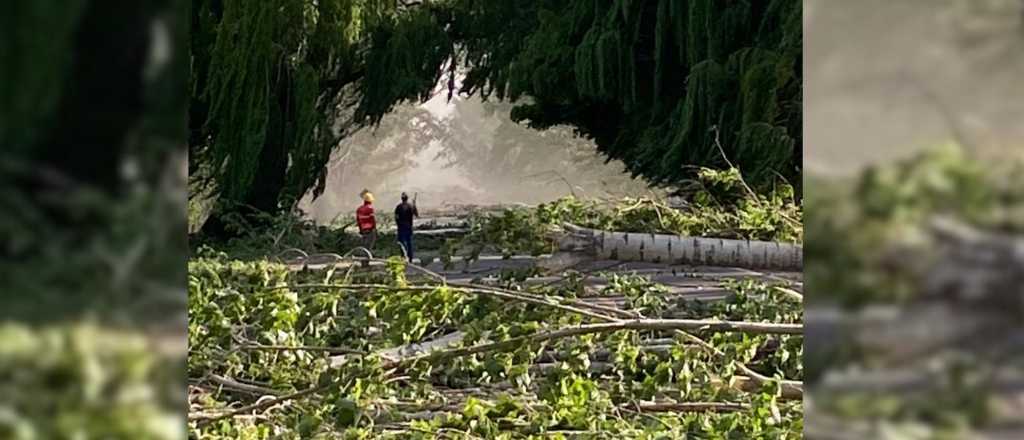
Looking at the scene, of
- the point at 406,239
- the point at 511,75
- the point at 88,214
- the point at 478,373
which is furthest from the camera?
the point at 511,75

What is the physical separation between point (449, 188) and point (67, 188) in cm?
1900

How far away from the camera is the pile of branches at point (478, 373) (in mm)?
1854

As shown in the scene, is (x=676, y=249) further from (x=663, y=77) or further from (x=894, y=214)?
(x=894, y=214)

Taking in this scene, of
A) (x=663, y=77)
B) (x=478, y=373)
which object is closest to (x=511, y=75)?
(x=663, y=77)

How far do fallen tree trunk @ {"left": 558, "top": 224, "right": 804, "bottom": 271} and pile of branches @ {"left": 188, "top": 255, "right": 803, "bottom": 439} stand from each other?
1.37 m

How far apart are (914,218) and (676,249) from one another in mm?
3788

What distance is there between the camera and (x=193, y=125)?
6844mm

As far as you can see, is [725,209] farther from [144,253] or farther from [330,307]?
[144,253]

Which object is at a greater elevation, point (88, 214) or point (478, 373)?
point (88, 214)

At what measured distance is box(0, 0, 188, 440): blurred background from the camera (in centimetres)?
34

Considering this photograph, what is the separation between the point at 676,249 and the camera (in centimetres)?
414

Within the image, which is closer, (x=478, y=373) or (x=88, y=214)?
(x=88, y=214)

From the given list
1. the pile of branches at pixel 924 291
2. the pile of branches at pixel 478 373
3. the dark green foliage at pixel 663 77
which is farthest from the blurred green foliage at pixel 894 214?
the dark green foliage at pixel 663 77

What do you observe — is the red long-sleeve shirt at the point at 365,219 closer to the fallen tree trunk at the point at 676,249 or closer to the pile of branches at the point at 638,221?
the pile of branches at the point at 638,221
